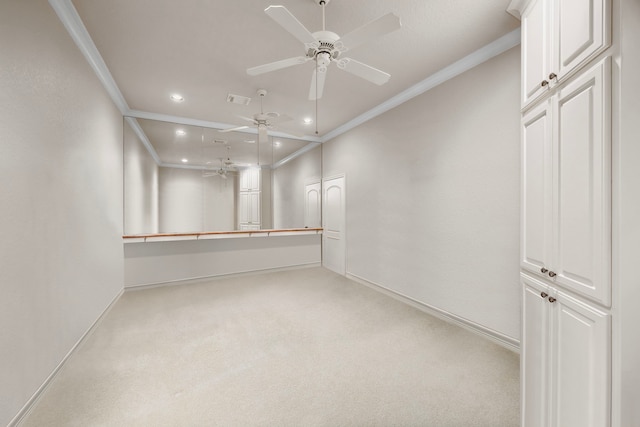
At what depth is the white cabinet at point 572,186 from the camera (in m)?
0.95

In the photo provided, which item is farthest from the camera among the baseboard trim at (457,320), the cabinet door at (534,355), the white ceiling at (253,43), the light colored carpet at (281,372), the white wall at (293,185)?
the white wall at (293,185)

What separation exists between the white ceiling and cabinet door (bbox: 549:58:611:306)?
1.44m

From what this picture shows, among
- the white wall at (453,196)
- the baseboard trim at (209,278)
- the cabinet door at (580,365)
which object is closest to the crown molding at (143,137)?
the baseboard trim at (209,278)

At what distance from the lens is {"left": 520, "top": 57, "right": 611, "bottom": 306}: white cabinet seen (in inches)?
37.3

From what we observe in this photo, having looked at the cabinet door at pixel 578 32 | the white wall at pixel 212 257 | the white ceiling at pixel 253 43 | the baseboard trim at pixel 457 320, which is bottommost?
the baseboard trim at pixel 457 320

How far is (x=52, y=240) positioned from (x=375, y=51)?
317cm

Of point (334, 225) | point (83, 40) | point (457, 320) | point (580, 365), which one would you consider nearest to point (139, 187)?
point (83, 40)

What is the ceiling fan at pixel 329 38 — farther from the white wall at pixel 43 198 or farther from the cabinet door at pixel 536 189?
the white wall at pixel 43 198

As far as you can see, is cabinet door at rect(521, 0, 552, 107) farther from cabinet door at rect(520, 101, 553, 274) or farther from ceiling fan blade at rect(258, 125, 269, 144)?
ceiling fan blade at rect(258, 125, 269, 144)

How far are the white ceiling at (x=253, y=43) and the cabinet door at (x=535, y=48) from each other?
74 cm

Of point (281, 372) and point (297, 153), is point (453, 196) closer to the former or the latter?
point (281, 372)

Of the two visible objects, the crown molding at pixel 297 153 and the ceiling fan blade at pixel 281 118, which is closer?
the ceiling fan blade at pixel 281 118

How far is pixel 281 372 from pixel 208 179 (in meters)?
3.72

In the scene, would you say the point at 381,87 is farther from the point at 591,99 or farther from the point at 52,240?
the point at 52,240
